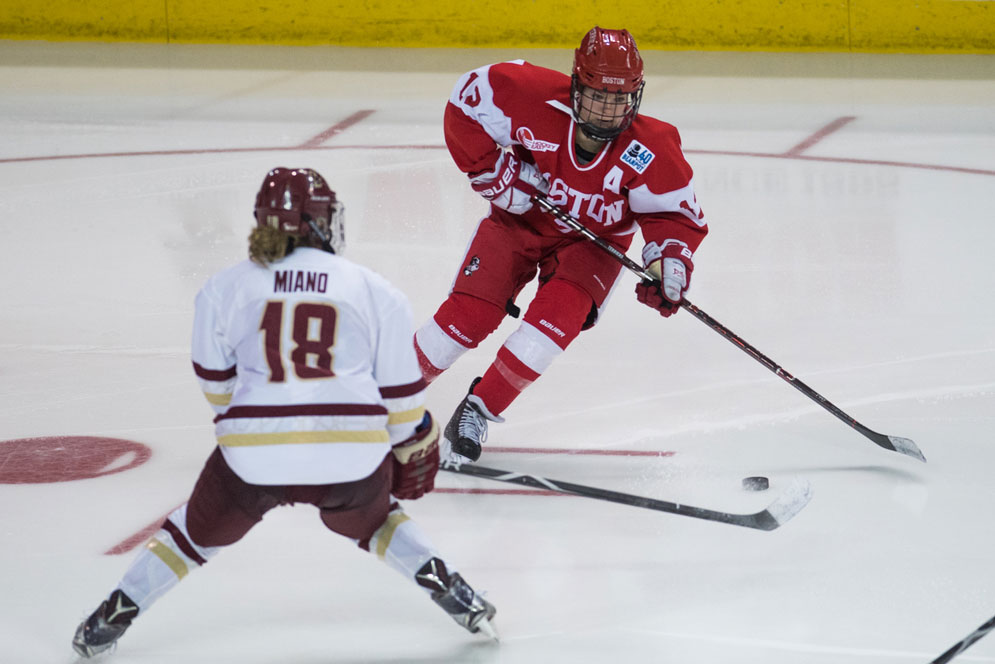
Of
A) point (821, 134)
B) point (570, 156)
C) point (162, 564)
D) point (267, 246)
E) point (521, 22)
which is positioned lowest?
point (162, 564)

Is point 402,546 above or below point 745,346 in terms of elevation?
below

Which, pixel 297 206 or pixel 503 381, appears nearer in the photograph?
pixel 297 206

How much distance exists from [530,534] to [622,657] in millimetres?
586

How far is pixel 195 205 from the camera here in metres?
5.93

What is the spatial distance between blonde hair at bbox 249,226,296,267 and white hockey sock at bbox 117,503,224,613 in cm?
47

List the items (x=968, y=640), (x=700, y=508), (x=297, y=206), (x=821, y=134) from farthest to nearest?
1. (x=821, y=134)
2. (x=700, y=508)
3. (x=297, y=206)
4. (x=968, y=640)

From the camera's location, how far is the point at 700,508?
9.96ft

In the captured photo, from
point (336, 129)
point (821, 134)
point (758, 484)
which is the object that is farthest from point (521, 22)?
point (758, 484)

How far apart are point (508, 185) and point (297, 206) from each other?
117 cm

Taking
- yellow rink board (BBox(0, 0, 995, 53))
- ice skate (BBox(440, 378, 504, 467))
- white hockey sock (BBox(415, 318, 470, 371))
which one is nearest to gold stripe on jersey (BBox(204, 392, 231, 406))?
ice skate (BBox(440, 378, 504, 467))

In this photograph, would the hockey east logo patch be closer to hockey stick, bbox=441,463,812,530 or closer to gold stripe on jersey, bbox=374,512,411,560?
hockey stick, bbox=441,463,812,530

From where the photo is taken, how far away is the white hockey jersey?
2.20 m

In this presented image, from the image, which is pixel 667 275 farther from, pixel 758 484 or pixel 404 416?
pixel 404 416

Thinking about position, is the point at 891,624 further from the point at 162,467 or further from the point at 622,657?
the point at 162,467
